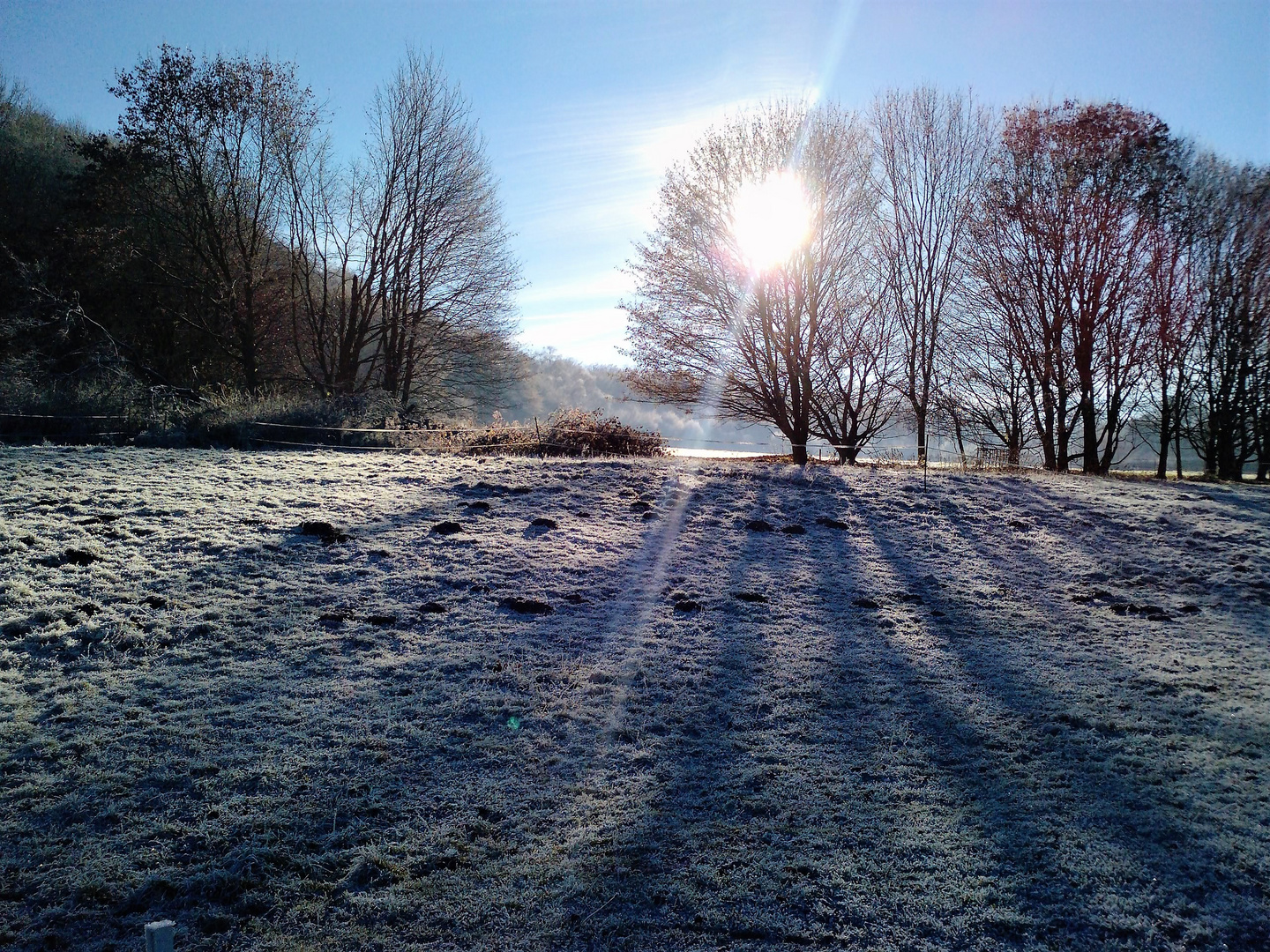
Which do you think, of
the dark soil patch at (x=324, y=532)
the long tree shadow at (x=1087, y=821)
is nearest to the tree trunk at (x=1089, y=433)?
the long tree shadow at (x=1087, y=821)

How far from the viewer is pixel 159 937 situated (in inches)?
69.6

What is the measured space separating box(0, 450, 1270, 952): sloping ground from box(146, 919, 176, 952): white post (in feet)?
2.29

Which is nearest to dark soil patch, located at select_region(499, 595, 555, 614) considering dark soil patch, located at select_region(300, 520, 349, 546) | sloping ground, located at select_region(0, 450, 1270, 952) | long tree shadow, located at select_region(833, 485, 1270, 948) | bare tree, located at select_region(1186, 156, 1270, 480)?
sloping ground, located at select_region(0, 450, 1270, 952)

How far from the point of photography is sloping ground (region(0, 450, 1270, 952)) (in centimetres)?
257

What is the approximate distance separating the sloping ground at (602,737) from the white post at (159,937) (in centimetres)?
70

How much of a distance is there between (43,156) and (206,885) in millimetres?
25890

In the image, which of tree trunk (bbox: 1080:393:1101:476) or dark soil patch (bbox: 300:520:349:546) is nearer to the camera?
dark soil patch (bbox: 300:520:349:546)

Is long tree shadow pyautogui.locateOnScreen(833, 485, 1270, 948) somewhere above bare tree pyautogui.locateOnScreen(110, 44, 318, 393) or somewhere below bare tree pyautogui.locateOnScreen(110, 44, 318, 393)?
below

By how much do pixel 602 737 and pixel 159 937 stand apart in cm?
216

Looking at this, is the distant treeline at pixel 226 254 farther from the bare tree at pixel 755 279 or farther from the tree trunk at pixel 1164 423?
the tree trunk at pixel 1164 423

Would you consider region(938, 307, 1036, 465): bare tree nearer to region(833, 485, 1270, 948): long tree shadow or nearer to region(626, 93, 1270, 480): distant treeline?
region(626, 93, 1270, 480): distant treeline

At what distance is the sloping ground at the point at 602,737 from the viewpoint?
257 centimetres

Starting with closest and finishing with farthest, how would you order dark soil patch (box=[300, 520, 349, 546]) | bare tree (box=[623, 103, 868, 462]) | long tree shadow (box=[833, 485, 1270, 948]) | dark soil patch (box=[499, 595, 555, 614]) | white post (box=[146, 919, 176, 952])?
white post (box=[146, 919, 176, 952])
long tree shadow (box=[833, 485, 1270, 948])
dark soil patch (box=[499, 595, 555, 614])
dark soil patch (box=[300, 520, 349, 546])
bare tree (box=[623, 103, 868, 462])

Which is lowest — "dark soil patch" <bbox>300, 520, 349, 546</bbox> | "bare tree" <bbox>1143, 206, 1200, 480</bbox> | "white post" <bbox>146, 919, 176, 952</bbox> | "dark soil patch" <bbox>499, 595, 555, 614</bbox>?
"white post" <bbox>146, 919, 176, 952</bbox>
